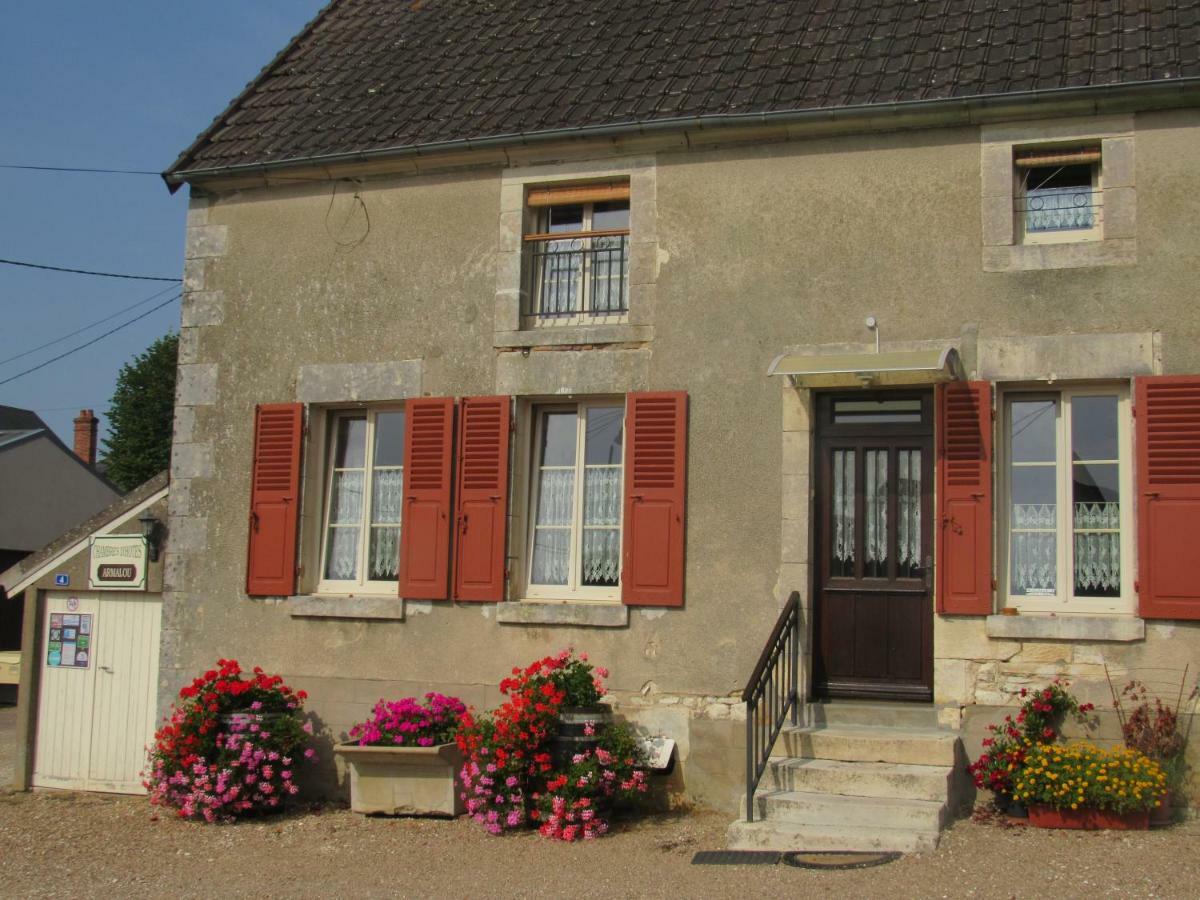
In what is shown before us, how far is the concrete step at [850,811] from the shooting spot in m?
7.09

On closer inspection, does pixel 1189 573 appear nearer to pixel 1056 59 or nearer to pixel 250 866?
pixel 1056 59

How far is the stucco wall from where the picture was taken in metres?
8.20

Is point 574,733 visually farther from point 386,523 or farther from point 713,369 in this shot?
point 713,369

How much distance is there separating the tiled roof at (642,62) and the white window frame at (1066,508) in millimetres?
1897

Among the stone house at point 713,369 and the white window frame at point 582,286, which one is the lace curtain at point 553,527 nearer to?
the stone house at point 713,369

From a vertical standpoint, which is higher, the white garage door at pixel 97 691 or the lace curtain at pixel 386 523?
the lace curtain at pixel 386 523

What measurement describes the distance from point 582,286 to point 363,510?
7.68ft

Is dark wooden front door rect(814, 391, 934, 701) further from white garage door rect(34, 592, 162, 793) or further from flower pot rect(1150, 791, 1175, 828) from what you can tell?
white garage door rect(34, 592, 162, 793)

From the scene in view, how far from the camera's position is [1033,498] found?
26.7 feet

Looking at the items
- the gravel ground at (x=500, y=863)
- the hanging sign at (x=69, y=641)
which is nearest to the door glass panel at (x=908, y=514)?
the gravel ground at (x=500, y=863)

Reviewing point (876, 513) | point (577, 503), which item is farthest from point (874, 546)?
point (577, 503)

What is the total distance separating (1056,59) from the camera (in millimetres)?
8383

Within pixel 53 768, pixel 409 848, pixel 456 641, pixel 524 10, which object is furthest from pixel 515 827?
pixel 524 10

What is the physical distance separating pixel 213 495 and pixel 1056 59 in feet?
22.3
